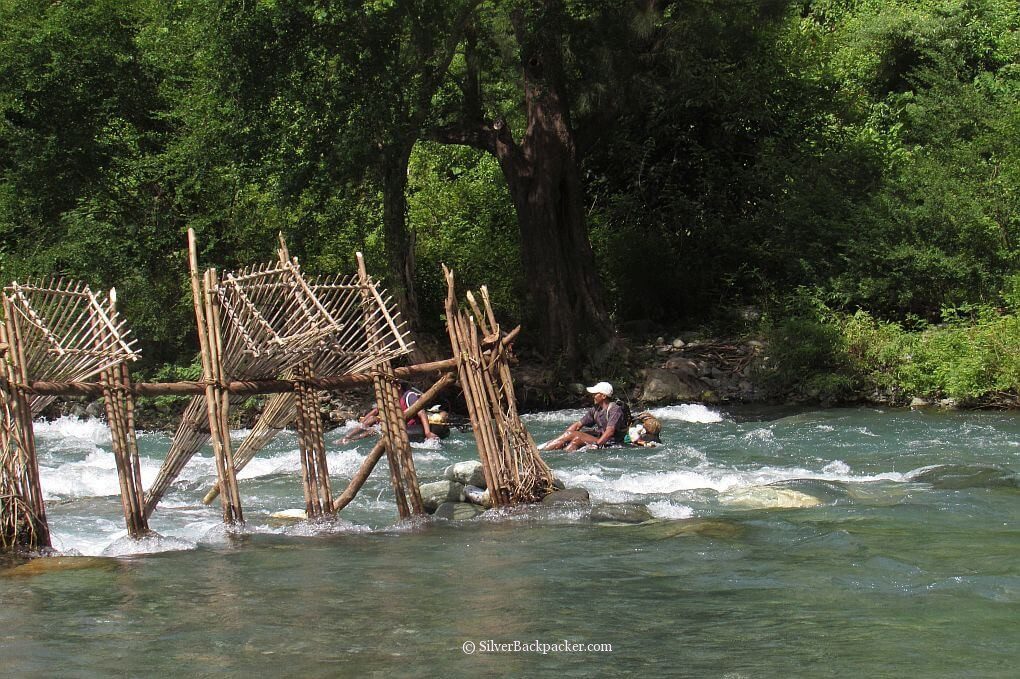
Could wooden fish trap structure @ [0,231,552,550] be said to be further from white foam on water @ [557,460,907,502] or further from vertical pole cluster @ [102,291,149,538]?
white foam on water @ [557,460,907,502]

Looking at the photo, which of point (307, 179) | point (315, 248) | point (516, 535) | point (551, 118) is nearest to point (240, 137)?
point (307, 179)

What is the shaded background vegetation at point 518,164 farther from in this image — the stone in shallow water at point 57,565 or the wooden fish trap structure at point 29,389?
the stone in shallow water at point 57,565

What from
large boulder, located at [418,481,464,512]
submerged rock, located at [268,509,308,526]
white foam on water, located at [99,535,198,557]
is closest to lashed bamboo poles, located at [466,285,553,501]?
large boulder, located at [418,481,464,512]

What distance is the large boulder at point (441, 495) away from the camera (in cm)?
1157

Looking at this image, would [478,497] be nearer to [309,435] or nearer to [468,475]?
[468,475]

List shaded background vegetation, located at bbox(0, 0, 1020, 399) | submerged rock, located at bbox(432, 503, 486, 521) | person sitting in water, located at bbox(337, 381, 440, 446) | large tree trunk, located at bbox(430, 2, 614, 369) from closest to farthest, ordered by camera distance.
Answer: submerged rock, located at bbox(432, 503, 486, 521)
person sitting in water, located at bbox(337, 381, 440, 446)
shaded background vegetation, located at bbox(0, 0, 1020, 399)
large tree trunk, located at bbox(430, 2, 614, 369)

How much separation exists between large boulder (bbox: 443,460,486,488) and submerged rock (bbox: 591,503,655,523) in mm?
1349

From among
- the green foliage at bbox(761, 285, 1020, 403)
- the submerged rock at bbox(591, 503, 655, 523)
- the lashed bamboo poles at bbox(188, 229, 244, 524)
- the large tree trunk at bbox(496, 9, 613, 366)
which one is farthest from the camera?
the large tree trunk at bbox(496, 9, 613, 366)

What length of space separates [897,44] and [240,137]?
711 inches

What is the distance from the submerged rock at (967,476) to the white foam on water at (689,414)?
6168 mm

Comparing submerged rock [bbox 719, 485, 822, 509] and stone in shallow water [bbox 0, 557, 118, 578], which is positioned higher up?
stone in shallow water [bbox 0, 557, 118, 578]

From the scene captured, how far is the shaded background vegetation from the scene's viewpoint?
19797 millimetres

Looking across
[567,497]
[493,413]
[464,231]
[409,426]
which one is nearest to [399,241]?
[464,231]

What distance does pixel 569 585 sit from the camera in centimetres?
845
